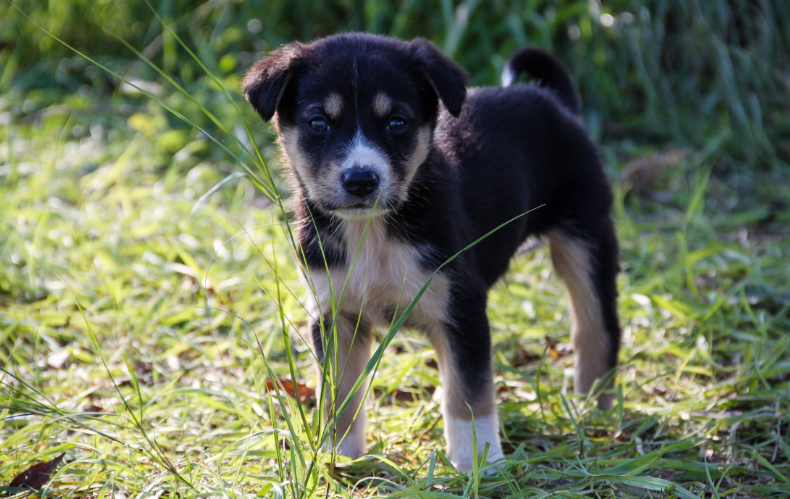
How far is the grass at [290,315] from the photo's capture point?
301 centimetres

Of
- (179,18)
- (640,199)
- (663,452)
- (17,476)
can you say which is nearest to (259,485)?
(17,476)

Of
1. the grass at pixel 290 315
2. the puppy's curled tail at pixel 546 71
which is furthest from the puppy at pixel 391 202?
the puppy's curled tail at pixel 546 71

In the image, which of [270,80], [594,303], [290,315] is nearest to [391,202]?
[270,80]

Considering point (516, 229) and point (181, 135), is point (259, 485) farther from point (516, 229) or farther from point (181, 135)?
point (181, 135)

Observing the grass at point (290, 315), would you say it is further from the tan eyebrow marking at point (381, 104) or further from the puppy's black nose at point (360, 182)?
the tan eyebrow marking at point (381, 104)

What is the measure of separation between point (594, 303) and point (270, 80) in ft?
5.82

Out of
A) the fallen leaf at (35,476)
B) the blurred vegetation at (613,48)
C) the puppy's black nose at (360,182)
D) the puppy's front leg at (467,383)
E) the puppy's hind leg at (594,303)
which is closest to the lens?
the puppy's black nose at (360,182)

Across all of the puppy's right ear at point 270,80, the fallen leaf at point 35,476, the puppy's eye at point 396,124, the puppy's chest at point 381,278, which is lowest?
the fallen leaf at point 35,476

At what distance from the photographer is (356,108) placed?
2.98 metres

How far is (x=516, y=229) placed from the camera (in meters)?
3.59

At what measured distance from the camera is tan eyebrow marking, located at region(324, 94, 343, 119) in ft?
9.83

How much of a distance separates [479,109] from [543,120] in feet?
1.03

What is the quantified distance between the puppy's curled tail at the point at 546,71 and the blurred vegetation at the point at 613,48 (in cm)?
219

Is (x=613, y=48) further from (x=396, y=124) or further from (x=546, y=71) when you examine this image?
(x=396, y=124)
